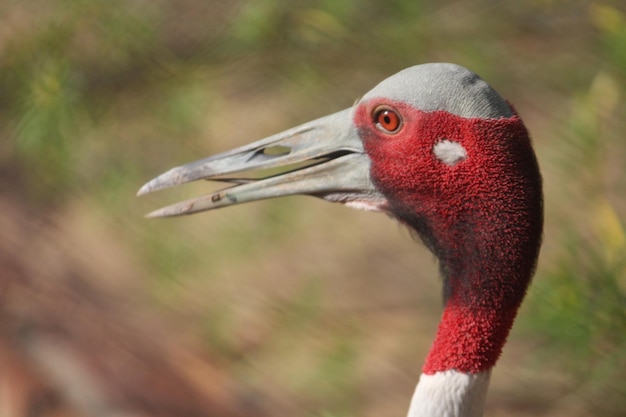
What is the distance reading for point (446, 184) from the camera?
1351 millimetres

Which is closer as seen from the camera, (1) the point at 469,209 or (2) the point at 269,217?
(1) the point at 469,209

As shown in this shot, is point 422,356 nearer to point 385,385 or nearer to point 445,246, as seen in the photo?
point 385,385

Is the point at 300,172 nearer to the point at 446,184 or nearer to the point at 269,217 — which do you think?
the point at 446,184

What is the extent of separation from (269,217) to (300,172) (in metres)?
2.02

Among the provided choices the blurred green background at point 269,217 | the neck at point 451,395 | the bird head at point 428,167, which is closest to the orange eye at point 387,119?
the bird head at point 428,167

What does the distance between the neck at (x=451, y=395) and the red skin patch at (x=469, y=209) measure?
0.05 ft

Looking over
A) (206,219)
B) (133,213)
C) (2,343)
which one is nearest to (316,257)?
(206,219)

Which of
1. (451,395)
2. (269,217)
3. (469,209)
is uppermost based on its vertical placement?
(269,217)

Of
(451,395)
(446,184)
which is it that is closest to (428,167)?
(446,184)

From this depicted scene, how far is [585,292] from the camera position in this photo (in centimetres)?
237

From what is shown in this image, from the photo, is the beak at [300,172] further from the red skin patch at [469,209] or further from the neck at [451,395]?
the neck at [451,395]

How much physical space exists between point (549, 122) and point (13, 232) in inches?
75.0

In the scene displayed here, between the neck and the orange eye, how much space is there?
0.38 meters

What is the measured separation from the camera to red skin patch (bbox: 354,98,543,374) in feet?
4.30
